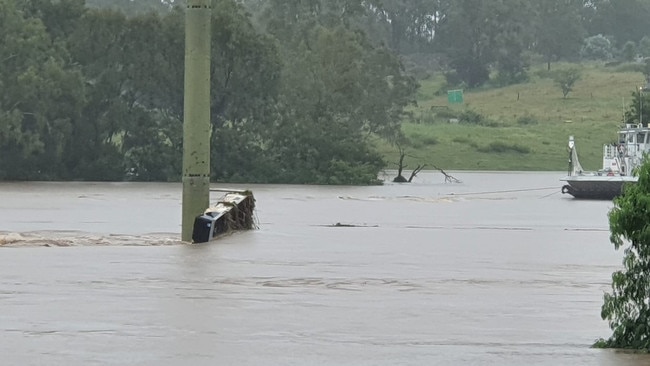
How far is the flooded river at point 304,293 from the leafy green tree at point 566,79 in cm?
9781

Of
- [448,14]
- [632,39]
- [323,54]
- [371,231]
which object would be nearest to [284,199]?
[371,231]

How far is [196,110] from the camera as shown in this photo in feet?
110

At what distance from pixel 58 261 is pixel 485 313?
31.1 feet

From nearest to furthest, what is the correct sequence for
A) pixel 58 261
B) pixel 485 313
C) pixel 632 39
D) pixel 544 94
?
1. pixel 485 313
2. pixel 58 261
3. pixel 544 94
4. pixel 632 39

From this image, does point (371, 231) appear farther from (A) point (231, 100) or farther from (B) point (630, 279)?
(A) point (231, 100)

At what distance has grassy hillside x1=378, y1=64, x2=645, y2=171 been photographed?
114312 millimetres

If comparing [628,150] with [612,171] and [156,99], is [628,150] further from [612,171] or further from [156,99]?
[156,99]

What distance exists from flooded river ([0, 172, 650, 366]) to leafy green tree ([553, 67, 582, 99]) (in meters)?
97.8

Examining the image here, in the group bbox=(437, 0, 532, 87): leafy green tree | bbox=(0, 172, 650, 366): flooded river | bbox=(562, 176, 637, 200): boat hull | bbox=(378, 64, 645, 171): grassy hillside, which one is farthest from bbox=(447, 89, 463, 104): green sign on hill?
bbox=(0, 172, 650, 366): flooded river

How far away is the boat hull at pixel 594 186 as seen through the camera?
7469 cm

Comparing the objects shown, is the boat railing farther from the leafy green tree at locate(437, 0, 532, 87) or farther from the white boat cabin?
the leafy green tree at locate(437, 0, 532, 87)

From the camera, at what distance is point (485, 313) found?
742 inches

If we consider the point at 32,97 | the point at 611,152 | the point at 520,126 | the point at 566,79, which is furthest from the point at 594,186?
the point at 566,79

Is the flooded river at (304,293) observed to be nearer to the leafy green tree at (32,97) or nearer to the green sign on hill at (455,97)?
the leafy green tree at (32,97)
